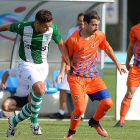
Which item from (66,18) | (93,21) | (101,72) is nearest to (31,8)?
(66,18)

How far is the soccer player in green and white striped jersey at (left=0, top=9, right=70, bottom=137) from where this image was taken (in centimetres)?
672

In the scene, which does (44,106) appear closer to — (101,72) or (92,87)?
(101,72)

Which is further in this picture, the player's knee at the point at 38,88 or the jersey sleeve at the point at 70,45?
the jersey sleeve at the point at 70,45

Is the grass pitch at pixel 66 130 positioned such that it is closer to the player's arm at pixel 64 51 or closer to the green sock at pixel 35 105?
the green sock at pixel 35 105

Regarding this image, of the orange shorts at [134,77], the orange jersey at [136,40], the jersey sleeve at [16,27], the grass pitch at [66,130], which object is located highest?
the jersey sleeve at [16,27]

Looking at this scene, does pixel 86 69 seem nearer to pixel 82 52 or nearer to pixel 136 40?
pixel 82 52

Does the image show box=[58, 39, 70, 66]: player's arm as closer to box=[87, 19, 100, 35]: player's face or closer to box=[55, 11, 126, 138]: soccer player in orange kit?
box=[55, 11, 126, 138]: soccer player in orange kit

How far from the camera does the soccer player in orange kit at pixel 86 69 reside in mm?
6793

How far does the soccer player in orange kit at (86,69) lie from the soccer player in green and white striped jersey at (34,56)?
194 millimetres

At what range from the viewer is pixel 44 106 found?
10828mm

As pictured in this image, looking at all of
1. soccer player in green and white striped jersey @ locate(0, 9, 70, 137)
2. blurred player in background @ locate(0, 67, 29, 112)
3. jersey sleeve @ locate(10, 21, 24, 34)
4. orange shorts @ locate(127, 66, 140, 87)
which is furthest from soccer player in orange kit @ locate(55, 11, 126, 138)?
blurred player in background @ locate(0, 67, 29, 112)

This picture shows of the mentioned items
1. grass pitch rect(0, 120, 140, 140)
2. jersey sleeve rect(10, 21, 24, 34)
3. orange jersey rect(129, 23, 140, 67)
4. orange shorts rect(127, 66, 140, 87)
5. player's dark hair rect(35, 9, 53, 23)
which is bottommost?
grass pitch rect(0, 120, 140, 140)

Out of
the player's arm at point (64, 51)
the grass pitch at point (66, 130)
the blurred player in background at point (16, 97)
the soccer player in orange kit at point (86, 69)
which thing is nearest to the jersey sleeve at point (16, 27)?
the player's arm at point (64, 51)

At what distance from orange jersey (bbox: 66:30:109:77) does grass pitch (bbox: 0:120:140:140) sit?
36.7 inches
